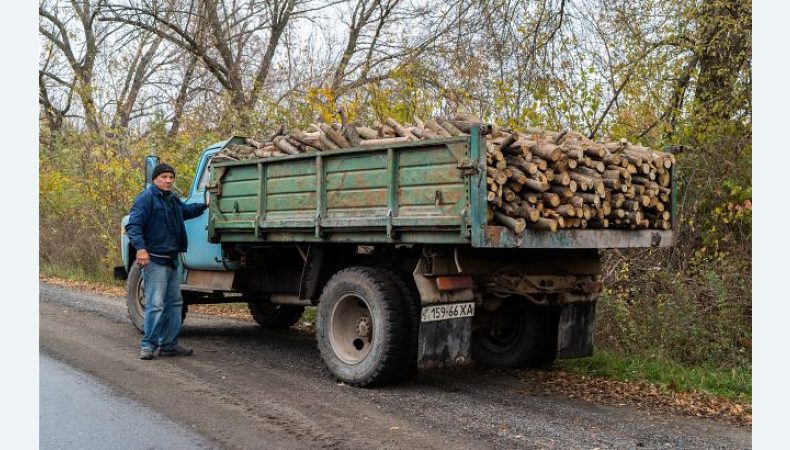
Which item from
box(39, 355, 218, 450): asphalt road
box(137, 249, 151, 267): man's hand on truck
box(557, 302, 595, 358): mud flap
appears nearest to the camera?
box(39, 355, 218, 450): asphalt road

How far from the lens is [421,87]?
39.8 ft

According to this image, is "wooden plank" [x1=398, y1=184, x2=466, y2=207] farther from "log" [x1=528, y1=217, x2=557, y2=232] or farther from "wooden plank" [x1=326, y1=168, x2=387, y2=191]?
"log" [x1=528, y1=217, x2=557, y2=232]

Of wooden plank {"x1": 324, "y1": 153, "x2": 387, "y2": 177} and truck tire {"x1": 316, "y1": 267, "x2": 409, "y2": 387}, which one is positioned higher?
wooden plank {"x1": 324, "y1": 153, "x2": 387, "y2": 177}

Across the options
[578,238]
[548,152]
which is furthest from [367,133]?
[578,238]

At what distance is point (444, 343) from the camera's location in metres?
6.29

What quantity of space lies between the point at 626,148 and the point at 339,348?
9.93 ft

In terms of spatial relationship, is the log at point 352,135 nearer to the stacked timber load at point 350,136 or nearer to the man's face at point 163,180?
the stacked timber load at point 350,136

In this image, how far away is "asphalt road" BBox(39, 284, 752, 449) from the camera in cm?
509

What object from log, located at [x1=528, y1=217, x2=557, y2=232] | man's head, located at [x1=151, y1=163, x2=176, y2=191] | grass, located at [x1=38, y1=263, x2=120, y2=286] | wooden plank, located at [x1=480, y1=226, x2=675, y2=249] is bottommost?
grass, located at [x1=38, y1=263, x2=120, y2=286]

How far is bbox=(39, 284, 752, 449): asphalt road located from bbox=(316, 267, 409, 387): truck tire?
6.7 inches

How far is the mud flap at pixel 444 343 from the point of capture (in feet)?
20.3

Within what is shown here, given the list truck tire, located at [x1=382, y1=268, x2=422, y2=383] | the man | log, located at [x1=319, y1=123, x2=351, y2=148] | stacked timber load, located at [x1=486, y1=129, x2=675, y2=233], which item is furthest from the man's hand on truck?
stacked timber load, located at [x1=486, y1=129, x2=675, y2=233]

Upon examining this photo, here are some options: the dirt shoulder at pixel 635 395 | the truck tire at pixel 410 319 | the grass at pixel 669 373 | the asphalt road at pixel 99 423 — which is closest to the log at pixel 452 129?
the truck tire at pixel 410 319

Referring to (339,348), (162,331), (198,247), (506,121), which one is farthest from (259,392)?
(506,121)
